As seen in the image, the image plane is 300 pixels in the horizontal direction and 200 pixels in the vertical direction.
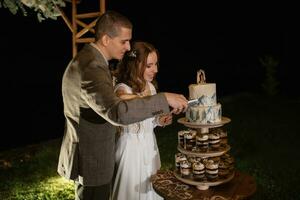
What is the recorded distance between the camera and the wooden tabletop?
11.0 feet

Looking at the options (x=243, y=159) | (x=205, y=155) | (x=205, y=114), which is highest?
(x=205, y=114)

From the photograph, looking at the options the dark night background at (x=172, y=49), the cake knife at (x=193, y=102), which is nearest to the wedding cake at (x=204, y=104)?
the cake knife at (x=193, y=102)

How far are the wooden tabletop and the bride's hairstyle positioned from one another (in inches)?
40.1

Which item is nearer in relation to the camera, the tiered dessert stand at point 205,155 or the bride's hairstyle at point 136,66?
the tiered dessert stand at point 205,155

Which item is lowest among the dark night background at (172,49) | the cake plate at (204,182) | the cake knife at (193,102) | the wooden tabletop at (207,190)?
the dark night background at (172,49)

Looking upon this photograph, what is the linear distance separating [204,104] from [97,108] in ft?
3.49

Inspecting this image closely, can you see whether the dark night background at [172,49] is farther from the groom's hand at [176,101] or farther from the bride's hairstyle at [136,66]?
the groom's hand at [176,101]

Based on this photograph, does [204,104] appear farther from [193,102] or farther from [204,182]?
[204,182]

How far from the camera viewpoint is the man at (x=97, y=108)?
2826 millimetres

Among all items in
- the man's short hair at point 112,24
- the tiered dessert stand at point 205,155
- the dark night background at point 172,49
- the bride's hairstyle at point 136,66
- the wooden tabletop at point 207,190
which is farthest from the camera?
the dark night background at point 172,49

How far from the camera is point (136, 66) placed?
13.4ft

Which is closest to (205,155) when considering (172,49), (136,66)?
(136,66)

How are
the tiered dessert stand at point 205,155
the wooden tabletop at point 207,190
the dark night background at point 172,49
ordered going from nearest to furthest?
the wooden tabletop at point 207,190
the tiered dessert stand at point 205,155
the dark night background at point 172,49

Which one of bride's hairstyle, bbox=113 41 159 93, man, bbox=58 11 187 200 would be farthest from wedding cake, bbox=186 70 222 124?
bride's hairstyle, bbox=113 41 159 93
